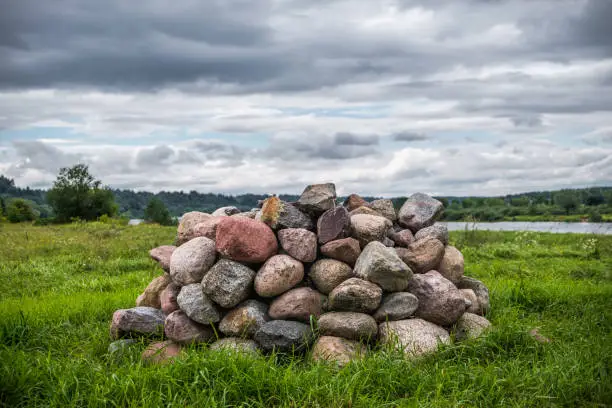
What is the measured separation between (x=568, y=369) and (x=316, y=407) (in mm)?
3231

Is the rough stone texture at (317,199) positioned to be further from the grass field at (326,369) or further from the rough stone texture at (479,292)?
the rough stone texture at (479,292)

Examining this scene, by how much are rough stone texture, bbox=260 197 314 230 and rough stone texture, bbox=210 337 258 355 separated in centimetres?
173

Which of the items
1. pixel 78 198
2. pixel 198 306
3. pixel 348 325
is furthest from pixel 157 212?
pixel 348 325

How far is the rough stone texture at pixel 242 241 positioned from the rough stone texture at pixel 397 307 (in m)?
1.76

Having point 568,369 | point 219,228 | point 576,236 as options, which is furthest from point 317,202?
point 576,236

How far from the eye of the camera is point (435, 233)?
8.39 meters

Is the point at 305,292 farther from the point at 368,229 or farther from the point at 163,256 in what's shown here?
the point at 163,256

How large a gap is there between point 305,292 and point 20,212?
65190 mm

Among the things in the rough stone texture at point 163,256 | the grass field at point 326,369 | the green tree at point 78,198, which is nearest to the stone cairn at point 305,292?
the grass field at point 326,369

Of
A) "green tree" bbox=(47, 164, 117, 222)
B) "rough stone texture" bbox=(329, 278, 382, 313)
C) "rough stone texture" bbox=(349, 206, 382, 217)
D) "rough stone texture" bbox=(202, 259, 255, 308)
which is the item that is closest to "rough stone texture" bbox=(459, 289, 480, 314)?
"rough stone texture" bbox=(349, 206, 382, 217)

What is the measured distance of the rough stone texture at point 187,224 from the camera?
8.72 m

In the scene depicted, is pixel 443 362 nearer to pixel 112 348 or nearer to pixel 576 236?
pixel 112 348

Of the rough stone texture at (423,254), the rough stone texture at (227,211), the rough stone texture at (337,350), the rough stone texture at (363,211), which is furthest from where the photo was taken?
the rough stone texture at (227,211)

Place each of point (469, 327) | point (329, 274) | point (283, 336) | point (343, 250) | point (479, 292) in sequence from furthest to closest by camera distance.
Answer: point (479, 292)
point (469, 327)
point (343, 250)
point (329, 274)
point (283, 336)
